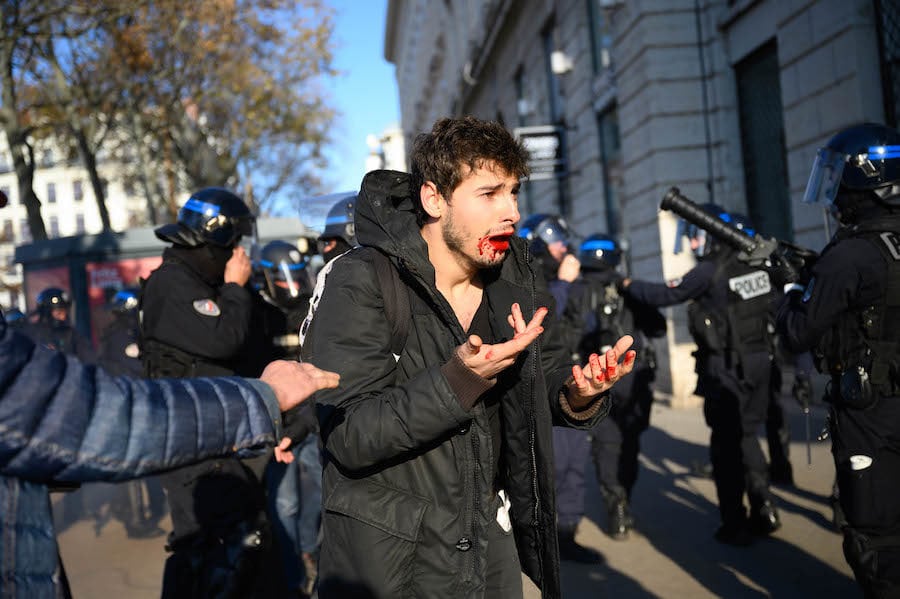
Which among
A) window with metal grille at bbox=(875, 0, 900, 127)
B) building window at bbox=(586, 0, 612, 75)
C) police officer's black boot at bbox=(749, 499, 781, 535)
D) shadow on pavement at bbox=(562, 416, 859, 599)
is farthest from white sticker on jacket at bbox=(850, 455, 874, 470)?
building window at bbox=(586, 0, 612, 75)

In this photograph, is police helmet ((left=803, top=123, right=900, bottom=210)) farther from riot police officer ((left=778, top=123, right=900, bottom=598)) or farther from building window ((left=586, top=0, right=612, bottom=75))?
building window ((left=586, top=0, right=612, bottom=75))

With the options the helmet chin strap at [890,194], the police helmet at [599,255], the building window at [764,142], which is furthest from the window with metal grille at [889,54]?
the helmet chin strap at [890,194]

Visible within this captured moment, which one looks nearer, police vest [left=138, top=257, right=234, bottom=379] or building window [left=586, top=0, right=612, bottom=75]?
police vest [left=138, top=257, right=234, bottom=379]

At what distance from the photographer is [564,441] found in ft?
19.5

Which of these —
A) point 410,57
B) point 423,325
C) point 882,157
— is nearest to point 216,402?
point 423,325

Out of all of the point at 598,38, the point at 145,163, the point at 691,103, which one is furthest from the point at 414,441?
the point at 145,163

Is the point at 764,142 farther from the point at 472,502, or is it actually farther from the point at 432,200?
the point at 472,502

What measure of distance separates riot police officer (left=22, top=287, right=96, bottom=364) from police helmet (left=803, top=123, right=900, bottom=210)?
8676mm

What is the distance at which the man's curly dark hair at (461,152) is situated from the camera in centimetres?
257

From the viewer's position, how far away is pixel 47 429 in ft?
5.08

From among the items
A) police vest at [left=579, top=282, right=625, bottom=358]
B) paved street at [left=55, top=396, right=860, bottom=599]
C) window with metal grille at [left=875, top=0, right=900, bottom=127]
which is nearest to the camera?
paved street at [left=55, top=396, right=860, bottom=599]

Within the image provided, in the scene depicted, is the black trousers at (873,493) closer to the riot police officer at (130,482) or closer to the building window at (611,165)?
the riot police officer at (130,482)

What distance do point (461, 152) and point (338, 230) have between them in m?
2.15

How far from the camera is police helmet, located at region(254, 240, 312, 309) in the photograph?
258 inches
